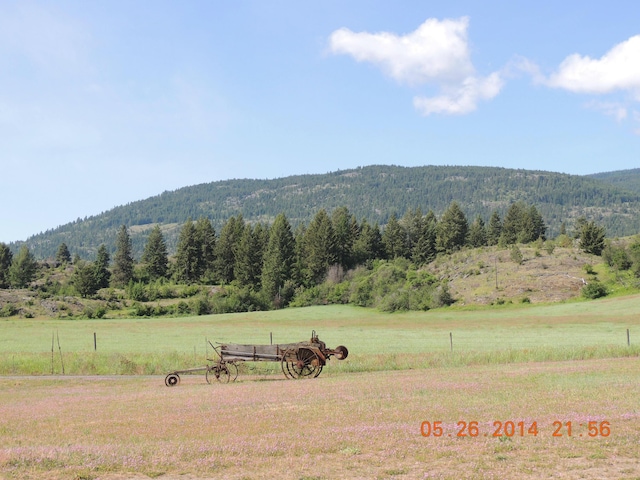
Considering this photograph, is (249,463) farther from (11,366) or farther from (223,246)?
(223,246)

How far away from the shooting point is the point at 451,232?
454 feet

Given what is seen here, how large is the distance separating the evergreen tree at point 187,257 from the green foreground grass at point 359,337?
1363 inches

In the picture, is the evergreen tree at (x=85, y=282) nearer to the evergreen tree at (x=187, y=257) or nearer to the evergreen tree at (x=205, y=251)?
the evergreen tree at (x=187, y=257)

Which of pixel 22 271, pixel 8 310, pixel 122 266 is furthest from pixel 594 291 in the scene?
pixel 22 271

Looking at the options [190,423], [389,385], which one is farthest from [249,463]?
[389,385]

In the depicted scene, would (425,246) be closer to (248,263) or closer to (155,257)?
(248,263)

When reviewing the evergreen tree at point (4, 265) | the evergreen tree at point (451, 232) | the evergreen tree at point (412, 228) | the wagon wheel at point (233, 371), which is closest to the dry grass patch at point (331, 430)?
the wagon wheel at point (233, 371)

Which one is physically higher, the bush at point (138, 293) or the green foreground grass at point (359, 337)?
the bush at point (138, 293)

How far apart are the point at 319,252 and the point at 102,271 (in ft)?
156

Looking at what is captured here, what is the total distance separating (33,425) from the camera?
1667 cm

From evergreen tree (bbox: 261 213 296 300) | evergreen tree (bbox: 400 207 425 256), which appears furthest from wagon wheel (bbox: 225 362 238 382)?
evergreen tree (bbox: 400 207 425 256)

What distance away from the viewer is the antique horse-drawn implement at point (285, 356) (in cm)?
2856

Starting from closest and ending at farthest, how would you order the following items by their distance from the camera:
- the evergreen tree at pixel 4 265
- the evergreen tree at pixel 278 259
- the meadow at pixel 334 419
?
the meadow at pixel 334 419, the evergreen tree at pixel 278 259, the evergreen tree at pixel 4 265

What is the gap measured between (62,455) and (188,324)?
72.6 metres
